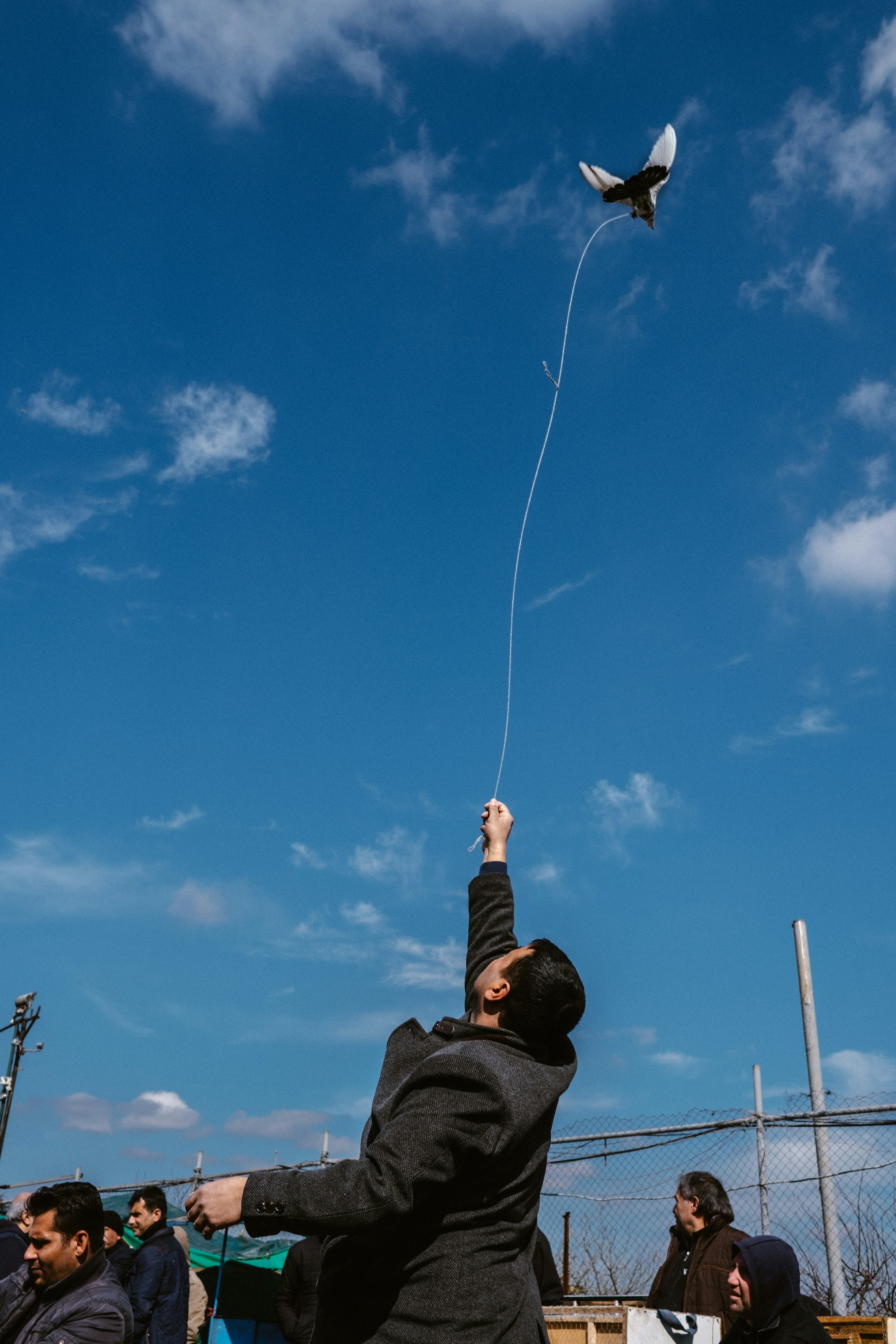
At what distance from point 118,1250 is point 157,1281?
336mm

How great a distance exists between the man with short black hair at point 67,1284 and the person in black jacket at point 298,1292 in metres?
2.72

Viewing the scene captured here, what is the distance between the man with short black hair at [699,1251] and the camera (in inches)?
226

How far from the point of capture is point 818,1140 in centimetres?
720

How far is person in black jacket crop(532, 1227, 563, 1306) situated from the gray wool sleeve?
3.95m

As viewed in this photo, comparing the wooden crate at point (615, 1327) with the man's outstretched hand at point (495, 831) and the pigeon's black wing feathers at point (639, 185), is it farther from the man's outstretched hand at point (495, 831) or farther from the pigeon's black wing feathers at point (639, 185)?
the pigeon's black wing feathers at point (639, 185)

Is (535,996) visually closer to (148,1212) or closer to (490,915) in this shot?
(490,915)

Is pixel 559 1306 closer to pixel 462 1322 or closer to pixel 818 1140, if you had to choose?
pixel 462 1322

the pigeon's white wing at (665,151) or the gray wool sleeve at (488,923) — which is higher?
the pigeon's white wing at (665,151)

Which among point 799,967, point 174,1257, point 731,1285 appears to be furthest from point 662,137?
point 174,1257

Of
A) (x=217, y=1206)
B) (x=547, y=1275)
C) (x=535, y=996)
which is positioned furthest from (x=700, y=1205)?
(x=217, y=1206)

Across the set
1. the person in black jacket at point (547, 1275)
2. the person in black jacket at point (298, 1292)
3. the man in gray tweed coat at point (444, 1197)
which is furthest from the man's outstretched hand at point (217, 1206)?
the person in black jacket at point (298, 1292)

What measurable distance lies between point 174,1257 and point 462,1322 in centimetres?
575

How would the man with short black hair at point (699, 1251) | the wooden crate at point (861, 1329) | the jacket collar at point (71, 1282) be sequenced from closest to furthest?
the jacket collar at point (71, 1282) < the wooden crate at point (861, 1329) < the man with short black hair at point (699, 1251)

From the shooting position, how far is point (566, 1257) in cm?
859
